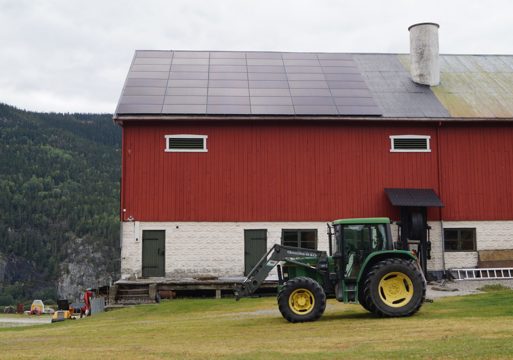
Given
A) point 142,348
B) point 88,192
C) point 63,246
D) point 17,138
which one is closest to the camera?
point 142,348

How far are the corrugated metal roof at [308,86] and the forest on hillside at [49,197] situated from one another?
85.4 m

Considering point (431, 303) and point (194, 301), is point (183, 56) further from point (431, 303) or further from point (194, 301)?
point (431, 303)

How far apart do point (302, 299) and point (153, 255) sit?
12.2 meters

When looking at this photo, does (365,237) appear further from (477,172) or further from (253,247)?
(477,172)

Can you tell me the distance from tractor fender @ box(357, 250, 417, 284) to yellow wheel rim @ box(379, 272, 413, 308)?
0.48 meters

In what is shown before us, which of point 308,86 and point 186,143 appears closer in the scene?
point 186,143

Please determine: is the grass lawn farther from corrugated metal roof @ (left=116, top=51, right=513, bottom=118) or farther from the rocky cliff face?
the rocky cliff face

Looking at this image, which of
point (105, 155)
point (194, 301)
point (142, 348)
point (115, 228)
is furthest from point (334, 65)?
point (105, 155)

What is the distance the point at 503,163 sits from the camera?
1049 inches

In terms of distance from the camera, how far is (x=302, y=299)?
1380 cm

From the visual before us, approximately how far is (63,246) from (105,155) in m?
32.3

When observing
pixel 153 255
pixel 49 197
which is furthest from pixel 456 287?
pixel 49 197

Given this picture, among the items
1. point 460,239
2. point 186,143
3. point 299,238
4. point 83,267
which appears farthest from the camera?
point 83,267

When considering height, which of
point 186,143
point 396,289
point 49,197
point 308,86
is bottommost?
point 396,289
